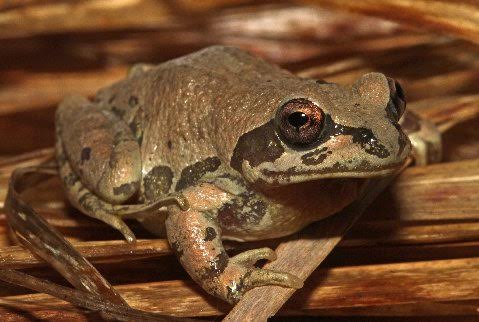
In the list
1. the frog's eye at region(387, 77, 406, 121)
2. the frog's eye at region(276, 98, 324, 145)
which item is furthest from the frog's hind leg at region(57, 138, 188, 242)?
the frog's eye at region(387, 77, 406, 121)

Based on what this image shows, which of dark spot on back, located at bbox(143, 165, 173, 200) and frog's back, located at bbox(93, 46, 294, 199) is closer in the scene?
frog's back, located at bbox(93, 46, 294, 199)

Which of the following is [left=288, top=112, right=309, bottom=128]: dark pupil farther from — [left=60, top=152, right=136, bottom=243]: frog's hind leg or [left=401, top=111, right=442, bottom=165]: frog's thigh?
[left=401, top=111, right=442, bottom=165]: frog's thigh

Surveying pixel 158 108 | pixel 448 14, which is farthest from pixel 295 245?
pixel 448 14

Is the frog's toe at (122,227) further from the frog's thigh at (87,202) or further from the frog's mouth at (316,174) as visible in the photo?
the frog's mouth at (316,174)

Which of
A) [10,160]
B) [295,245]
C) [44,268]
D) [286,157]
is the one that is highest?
[10,160]

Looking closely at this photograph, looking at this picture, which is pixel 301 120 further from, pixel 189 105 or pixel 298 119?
pixel 189 105

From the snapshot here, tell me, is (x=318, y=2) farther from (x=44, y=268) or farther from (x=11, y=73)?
(x=11, y=73)
